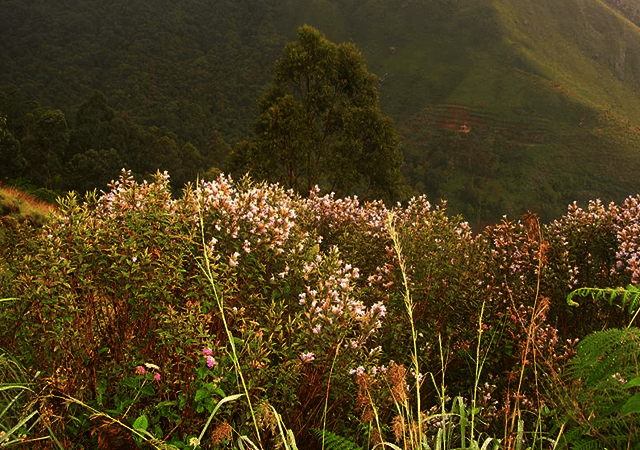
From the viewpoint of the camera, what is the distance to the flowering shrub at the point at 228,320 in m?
3.05

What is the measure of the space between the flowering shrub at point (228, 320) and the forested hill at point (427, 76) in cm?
6015

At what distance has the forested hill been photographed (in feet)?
350

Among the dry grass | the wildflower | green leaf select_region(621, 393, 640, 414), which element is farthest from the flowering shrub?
the dry grass

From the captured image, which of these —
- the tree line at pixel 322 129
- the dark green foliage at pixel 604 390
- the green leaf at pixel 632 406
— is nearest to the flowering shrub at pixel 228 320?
the dark green foliage at pixel 604 390

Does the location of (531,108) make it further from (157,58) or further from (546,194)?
(157,58)

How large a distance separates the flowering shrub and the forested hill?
6015cm

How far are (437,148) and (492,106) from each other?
29998mm

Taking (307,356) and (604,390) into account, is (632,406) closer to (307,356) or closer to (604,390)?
(604,390)

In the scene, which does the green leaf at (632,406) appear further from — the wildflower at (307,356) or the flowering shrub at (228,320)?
the wildflower at (307,356)

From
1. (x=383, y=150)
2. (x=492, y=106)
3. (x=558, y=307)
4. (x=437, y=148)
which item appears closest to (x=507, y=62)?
(x=492, y=106)

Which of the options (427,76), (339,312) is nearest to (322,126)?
(339,312)

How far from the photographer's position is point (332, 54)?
57.5ft

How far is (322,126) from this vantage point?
19.1 metres

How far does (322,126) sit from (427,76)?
147 metres
